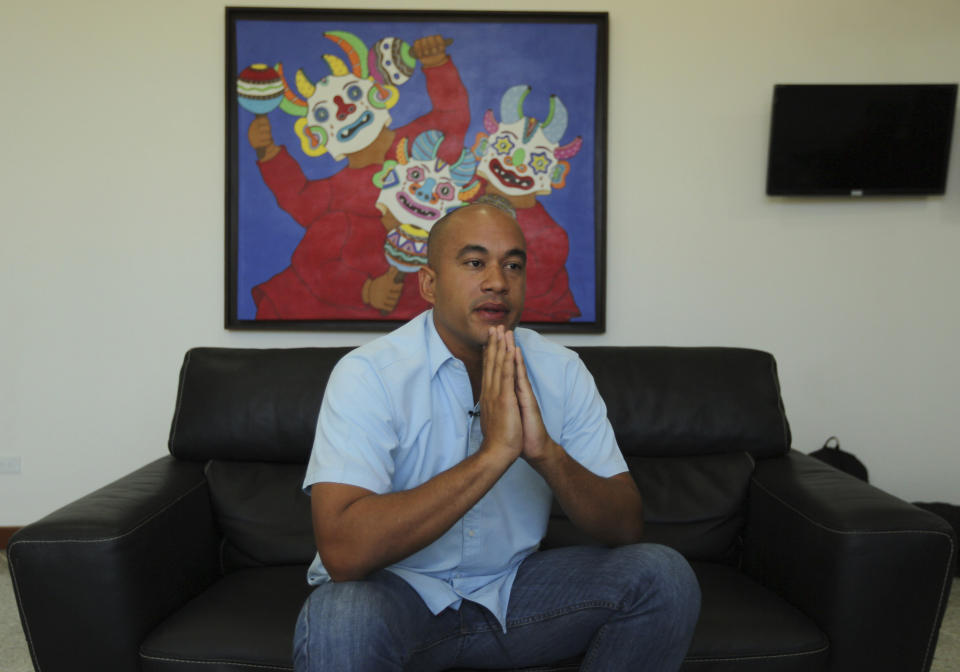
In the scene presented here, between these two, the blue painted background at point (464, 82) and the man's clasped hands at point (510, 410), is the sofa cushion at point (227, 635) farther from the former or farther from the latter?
the blue painted background at point (464, 82)

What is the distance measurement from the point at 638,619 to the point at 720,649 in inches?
11.7

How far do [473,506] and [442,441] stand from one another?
20 cm

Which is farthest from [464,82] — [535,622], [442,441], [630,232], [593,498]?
[535,622]

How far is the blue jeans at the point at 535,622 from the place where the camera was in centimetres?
119

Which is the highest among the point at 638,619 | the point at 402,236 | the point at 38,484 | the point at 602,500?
the point at 402,236

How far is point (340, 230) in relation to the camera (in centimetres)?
276

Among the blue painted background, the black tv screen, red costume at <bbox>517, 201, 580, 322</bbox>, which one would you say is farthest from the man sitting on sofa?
the black tv screen

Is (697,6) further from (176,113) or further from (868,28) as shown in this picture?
(176,113)

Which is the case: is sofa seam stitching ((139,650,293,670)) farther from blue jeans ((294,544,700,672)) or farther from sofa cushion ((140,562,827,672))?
blue jeans ((294,544,700,672))

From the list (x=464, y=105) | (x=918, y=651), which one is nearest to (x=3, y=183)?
(x=464, y=105)

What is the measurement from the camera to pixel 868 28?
2.77m

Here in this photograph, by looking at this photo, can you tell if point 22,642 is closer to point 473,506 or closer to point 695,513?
point 473,506

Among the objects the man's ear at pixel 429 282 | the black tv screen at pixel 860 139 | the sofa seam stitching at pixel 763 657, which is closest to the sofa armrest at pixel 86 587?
the man's ear at pixel 429 282

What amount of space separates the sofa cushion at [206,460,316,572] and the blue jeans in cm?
60
